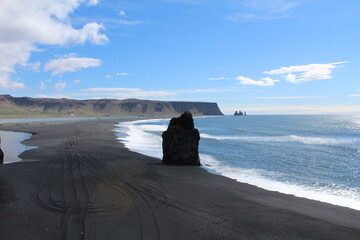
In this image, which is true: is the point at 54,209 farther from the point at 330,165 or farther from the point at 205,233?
the point at 330,165

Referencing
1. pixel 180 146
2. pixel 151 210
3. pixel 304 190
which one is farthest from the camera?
pixel 180 146

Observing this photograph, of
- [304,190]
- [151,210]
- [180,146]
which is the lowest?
[304,190]

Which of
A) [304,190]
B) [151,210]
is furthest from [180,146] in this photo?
[151,210]

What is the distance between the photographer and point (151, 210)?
35.2 feet

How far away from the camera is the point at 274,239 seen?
839 centimetres

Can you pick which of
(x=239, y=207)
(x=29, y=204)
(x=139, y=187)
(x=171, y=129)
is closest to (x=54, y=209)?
(x=29, y=204)

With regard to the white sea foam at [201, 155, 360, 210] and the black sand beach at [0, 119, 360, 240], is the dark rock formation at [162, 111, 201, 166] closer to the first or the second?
the white sea foam at [201, 155, 360, 210]

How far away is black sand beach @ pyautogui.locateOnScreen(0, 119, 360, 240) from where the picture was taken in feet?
28.7

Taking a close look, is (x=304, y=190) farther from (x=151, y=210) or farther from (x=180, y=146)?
(x=151, y=210)

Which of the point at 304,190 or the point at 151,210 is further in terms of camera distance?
the point at 304,190

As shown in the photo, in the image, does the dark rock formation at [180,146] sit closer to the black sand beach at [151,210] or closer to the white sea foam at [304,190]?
the white sea foam at [304,190]

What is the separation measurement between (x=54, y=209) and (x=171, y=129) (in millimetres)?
13026

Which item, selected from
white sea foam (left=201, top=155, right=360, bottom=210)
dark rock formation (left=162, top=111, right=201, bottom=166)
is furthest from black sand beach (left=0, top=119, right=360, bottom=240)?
dark rock formation (left=162, top=111, right=201, bottom=166)

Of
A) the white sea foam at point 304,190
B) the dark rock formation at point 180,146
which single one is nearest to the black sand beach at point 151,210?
the white sea foam at point 304,190
